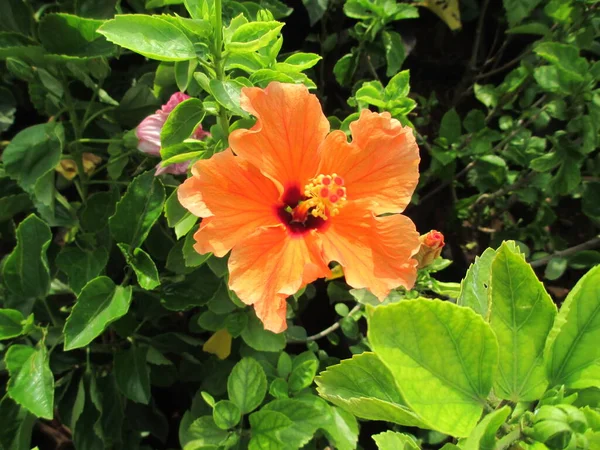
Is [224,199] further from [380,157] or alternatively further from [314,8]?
[314,8]

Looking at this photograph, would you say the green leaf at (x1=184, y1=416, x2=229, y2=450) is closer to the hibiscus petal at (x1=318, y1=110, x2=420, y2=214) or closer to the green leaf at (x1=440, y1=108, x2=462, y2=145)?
the hibiscus petal at (x1=318, y1=110, x2=420, y2=214)

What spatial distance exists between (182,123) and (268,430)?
22.7 inches

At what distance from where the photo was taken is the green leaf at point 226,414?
1073mm

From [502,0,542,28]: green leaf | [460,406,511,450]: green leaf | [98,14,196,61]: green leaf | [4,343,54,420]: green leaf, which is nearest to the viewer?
[460,406,511,450]: green leaf

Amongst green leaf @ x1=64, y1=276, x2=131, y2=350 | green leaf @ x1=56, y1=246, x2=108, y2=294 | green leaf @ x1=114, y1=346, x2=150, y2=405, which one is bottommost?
green leaf @ x1=114, y1=346, x2=150, y2=405

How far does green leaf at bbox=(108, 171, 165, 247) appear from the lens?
113 cm

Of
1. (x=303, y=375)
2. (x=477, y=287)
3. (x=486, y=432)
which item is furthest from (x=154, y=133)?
(x=486, y=432)

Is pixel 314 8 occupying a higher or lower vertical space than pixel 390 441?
higher

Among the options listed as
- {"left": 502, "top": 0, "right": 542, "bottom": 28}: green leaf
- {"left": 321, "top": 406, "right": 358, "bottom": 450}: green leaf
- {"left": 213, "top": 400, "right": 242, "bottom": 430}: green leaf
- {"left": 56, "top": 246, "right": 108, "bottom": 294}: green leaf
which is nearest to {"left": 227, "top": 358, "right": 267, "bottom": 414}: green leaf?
{"left": 213, "top": 400, "right": 242, "bottom": 430}: green leaf

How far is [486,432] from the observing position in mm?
553

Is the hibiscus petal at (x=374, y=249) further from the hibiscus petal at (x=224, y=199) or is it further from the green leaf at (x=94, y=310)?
the green leaf at (x=94, y=310)

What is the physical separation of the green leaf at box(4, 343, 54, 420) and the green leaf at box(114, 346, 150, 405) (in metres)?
0.20

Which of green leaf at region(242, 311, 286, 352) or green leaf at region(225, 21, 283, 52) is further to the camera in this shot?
green leaf at region(242, 311, 286, 352)

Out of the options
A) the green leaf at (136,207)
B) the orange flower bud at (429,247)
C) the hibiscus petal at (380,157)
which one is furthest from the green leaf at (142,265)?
the orange flower bud at (429,247)
